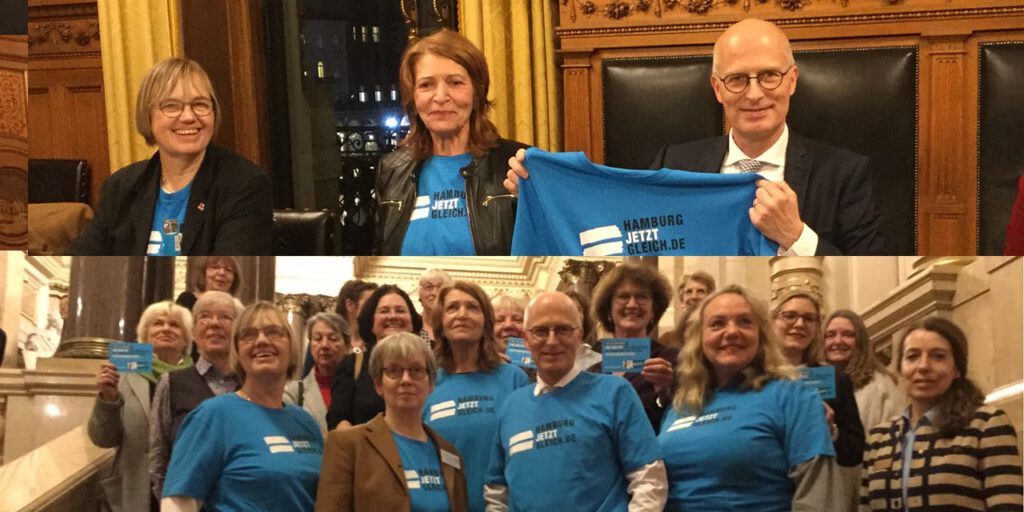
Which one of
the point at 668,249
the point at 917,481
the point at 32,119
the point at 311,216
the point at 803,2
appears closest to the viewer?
the point at 917,481

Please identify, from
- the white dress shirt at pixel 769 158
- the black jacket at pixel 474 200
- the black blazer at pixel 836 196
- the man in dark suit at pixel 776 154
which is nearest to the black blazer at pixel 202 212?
the black jacket at pixel 474 200

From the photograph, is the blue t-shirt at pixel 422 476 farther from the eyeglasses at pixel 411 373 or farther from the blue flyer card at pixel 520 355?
the blue flyer card at pixel 520 355

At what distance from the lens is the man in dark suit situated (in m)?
3.01

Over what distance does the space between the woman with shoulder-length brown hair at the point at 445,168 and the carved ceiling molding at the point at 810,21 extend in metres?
1.26

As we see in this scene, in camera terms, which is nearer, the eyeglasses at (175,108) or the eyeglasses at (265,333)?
the eyeglasses at (265,333)

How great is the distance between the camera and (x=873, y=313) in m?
2.22

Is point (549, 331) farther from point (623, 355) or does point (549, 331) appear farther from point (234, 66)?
point (234, 66)

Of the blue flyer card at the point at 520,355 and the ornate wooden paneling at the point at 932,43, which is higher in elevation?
the ornate wooden paneling at the point at 932,43

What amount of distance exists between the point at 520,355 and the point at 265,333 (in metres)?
0.45

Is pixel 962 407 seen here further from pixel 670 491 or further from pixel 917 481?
pixel 670 491

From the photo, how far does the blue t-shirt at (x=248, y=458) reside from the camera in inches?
88.2

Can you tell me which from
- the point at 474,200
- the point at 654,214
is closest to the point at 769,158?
the point at 654,214

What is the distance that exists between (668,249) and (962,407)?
711 millimetres

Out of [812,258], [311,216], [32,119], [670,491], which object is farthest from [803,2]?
[32,119]
